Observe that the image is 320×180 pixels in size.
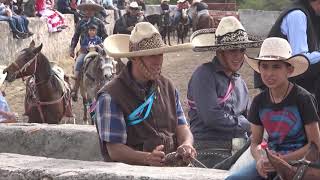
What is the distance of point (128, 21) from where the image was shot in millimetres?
20500

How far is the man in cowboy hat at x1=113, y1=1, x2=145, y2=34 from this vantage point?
2000cm

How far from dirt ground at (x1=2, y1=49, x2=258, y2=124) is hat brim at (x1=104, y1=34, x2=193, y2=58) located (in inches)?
282

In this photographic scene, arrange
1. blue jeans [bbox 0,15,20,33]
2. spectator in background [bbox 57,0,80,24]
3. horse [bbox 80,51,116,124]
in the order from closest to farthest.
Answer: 1. horse [bbox 80,51,116,124]
2. blue jeans [bbox 0,15,20,33]
3. spectator in background [bbox 57,0,80,24]

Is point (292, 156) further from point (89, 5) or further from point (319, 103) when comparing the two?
point (89, 5)

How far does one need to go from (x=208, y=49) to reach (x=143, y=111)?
986mm

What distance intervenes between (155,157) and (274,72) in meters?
1.04

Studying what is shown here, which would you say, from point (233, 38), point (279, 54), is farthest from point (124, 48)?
point (279, 54)

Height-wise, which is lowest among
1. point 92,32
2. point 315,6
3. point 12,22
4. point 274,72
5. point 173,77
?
point 173,77

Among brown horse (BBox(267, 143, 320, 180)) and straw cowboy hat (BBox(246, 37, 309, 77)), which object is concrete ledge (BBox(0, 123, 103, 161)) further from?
brown horse (BBox(267, 143, 320, 180))

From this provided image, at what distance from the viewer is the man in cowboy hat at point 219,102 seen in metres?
5.15

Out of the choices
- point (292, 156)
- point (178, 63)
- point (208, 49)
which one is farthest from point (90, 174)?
point (178, 63)

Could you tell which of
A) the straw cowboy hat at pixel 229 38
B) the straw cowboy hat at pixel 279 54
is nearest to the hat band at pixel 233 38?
the straw cowboy hat at pixel 229 38

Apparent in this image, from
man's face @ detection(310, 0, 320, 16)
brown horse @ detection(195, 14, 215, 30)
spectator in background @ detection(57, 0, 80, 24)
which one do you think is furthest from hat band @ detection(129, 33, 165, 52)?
brown horse @ detection(195, 14, 215, 30)

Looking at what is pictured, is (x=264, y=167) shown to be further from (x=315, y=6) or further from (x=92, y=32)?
(x=92, y=32)
